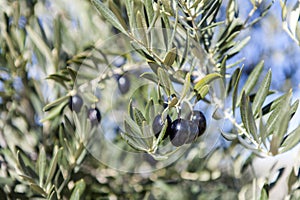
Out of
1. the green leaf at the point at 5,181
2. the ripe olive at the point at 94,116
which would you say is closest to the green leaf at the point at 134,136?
the ripe olive at the point at 94,116

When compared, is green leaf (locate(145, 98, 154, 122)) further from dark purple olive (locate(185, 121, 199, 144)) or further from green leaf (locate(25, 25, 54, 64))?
green leaf (locate(25, 25, 54, 64))

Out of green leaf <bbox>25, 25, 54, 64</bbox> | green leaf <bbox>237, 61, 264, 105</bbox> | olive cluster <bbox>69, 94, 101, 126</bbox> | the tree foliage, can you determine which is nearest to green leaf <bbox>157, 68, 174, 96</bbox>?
the tree foliage

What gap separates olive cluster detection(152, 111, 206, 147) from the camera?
0.63 metres

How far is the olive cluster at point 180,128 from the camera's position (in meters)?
0.63

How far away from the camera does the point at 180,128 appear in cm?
65

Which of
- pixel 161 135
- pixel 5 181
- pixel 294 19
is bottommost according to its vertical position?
pixel 5 181

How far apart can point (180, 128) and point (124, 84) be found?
27 cm

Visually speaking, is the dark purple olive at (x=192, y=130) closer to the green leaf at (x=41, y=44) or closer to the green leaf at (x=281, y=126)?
the green leaf at (x=281, y=126)

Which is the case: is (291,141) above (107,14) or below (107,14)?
below

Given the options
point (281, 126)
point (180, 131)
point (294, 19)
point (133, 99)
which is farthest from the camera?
point (133, 99)

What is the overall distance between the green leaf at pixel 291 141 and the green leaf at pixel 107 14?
0.76ft

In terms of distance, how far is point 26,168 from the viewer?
0.90 meters

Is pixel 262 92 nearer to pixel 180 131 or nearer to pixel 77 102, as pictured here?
pixel 180 131

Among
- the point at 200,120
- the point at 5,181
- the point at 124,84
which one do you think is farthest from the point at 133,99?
the point at 5,181
